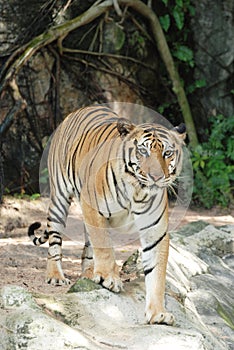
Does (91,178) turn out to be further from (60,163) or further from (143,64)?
(143,64)

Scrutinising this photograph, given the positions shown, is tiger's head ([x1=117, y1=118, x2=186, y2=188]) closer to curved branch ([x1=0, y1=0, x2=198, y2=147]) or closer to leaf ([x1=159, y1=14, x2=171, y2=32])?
curved branch ([x1=0, y1=0, x2=198, y2=147])

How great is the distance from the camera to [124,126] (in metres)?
4.20

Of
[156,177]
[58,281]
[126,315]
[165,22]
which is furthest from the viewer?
[165,22]

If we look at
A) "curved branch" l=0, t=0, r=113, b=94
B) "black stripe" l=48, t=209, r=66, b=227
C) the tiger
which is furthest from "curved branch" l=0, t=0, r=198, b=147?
the tiger

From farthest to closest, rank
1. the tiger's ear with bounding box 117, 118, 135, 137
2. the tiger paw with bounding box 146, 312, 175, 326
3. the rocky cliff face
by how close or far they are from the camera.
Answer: the tiger's ear with bounding box 117, 118, 135, 137 → the tiger paw with bounding box 146, 312, 175, 326 → the rocky cliff face

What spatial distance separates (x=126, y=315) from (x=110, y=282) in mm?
236

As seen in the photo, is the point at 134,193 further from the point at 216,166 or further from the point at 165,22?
the point at 165,22

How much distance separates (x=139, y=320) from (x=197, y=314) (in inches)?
29.6

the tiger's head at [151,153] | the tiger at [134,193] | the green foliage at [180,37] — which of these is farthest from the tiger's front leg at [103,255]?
the green foliage at [180,37]

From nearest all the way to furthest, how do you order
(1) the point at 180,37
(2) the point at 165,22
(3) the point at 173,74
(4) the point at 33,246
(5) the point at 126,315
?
(5) the point at 126,315 < (4) the point at 33,246 < (3) the point at 173,74 < (2) the point at 165,22 < (1) the point at 180,37

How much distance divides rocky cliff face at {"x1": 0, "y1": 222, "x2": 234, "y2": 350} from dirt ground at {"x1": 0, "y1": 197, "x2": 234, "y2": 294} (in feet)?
1.75

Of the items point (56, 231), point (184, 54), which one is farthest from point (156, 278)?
point (184, 54)

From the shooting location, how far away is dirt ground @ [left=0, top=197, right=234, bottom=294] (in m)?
5.40

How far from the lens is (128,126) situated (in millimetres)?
4195
